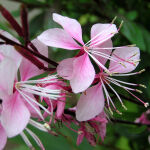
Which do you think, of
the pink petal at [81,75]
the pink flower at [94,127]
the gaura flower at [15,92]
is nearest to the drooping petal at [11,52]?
the gaura flower at [15,92]

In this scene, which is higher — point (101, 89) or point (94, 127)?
point (101, 89)

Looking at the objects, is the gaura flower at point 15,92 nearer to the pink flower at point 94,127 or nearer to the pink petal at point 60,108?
the pink petal at point 60,108

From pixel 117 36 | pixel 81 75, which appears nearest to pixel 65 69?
pixel 81 75

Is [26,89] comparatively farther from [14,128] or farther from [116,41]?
[116,41]

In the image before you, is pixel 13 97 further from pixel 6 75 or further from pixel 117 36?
pixel 117 36

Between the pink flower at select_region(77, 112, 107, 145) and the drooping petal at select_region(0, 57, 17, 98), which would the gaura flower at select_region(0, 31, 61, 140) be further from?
the pink flower at select_region(77, 112, 107, 145)

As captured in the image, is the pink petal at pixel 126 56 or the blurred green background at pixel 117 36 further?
the blurred green background at pixel 117 36

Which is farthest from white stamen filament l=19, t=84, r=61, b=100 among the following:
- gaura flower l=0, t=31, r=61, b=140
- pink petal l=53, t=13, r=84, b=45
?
pink petal l=53, t=13, r=84, b=45
